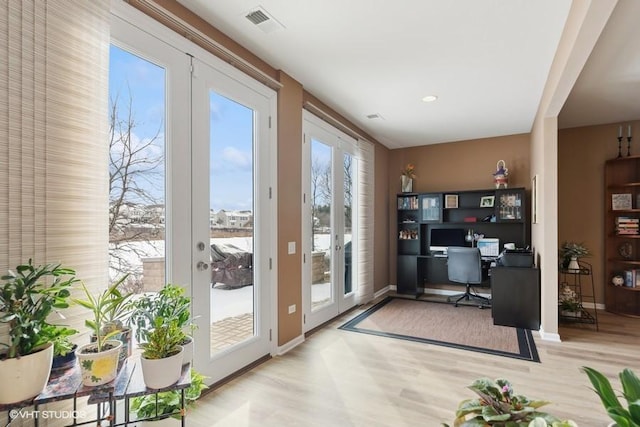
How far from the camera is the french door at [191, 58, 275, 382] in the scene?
7.74ft

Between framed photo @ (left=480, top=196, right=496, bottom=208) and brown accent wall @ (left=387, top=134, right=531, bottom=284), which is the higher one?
brown accent wall @ (left=387, top=134, right=531, bottom=284)

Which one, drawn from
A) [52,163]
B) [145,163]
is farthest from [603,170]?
[52,163]

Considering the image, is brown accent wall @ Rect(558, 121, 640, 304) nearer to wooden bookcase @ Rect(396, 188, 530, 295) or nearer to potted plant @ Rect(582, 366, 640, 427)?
wooden bookcase @ Rect(396, 188, 530, 295)

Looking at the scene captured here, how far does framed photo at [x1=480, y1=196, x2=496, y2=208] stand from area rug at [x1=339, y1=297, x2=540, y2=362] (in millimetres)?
1585

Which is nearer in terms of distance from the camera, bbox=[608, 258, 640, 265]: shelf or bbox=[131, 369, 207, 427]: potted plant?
bbox=[131, 369, 207, 427]: potted plant

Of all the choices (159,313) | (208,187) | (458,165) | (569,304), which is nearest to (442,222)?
(458,165)

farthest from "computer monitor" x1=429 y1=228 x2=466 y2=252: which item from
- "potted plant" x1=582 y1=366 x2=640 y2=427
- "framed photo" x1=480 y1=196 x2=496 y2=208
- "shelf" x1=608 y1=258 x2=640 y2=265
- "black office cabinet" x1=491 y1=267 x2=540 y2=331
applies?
"potted plant" x1=582 y1=366 x2=640 y2=427

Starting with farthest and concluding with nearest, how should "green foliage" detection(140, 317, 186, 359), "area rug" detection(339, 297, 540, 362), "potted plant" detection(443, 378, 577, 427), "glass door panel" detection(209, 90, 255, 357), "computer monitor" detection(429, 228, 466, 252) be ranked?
"computer monitor" detection(429, 228, 466, 252) → "area rug" detection(339, 297, 540, 362) → "glass door panel" detection(209, 90, 255, 357) → "green foliage" detection(140, 317, 186, 359) → "potted plant" detection(443, 378, 577, 427)

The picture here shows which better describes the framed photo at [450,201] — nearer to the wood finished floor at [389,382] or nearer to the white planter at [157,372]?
the wood finished floor at [389,382]

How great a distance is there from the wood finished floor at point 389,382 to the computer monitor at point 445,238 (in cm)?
204

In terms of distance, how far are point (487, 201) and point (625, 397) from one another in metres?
4.72

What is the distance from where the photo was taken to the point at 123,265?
6.25 ft

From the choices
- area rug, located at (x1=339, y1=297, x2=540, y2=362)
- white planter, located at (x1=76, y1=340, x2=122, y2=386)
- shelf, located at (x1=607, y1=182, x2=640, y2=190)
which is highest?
shelf, located at (x1=607, y1=182, x2=640, y2=190)

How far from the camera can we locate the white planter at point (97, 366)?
3.96 ft
